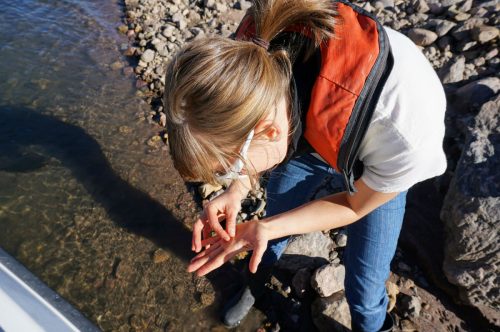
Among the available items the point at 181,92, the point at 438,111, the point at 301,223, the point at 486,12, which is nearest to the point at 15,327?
the point at 181,92

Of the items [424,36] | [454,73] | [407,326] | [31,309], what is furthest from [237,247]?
[424,36]

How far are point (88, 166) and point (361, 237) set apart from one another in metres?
2.55

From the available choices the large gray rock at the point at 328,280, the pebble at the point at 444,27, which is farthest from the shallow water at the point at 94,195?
the pebble at the point at 444,27

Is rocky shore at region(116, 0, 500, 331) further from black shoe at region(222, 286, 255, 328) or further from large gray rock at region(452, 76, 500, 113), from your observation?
black shoe at region(222, 286, 255, 328)

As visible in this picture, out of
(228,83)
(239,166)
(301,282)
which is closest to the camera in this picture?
(228,83)

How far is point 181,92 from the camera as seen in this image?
4.10 feet

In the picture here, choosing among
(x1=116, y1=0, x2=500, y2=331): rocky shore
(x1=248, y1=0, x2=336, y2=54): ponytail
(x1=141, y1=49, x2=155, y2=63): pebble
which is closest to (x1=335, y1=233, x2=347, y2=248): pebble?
(x1=116, y1=0, x2=500, y2=331): rocky shore

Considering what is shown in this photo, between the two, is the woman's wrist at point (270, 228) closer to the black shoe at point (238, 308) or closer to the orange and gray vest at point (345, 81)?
the orange and gray vest at point (345, 81)

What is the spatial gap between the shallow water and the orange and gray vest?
1697mm

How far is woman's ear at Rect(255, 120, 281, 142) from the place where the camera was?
132 cm

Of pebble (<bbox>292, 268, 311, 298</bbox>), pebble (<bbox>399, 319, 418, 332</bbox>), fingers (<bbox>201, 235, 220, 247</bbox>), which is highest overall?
fingers (<bbox>201, 235, 220, 247</bbox>)

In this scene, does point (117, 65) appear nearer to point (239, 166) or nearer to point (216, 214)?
point (216, 214)

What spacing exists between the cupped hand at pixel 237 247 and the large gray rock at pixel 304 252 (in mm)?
1138

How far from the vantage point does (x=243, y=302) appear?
8.61 feet
